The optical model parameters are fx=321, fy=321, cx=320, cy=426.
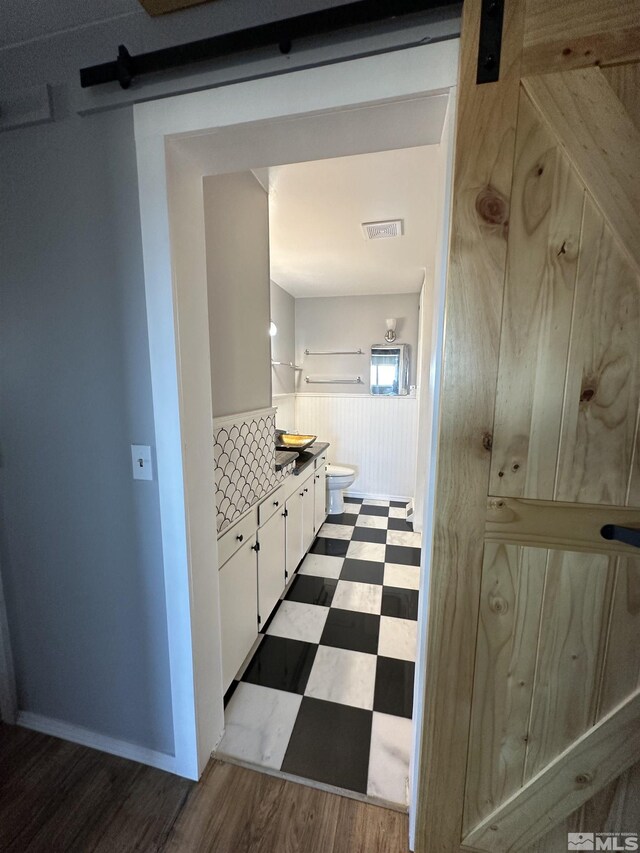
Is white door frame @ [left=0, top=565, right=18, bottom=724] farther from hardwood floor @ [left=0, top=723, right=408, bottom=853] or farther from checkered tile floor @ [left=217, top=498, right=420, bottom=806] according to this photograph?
checkered tile floor @ [left=217, top=498, right=420, bottom=806]

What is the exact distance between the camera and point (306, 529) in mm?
2535

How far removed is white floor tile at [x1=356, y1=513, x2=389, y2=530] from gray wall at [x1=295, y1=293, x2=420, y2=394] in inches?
57.5

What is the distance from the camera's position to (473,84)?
2.10 feet

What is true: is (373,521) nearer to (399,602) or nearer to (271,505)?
(399,602)

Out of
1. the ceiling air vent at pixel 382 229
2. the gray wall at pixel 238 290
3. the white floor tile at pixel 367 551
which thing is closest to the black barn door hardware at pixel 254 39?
the gray wall at pixel 238 290

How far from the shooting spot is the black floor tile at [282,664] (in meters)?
1.52

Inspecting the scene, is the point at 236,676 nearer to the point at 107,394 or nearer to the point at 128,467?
the point at 128,467

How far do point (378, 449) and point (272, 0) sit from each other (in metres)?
3.45

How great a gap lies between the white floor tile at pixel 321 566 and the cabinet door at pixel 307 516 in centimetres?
9

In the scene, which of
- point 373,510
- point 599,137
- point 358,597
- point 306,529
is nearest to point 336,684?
point 358,597

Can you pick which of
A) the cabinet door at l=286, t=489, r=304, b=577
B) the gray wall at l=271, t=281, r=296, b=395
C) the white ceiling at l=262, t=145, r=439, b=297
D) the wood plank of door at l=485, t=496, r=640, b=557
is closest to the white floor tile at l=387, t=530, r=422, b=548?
the cabinet door at l=286, t=489, r=304, b=577

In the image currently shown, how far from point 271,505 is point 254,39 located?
1.71m

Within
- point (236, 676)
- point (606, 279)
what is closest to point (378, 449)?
point (236, 676)

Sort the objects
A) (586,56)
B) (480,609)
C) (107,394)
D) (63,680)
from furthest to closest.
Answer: (63,680), (107,394), (480,609), (586,56)
